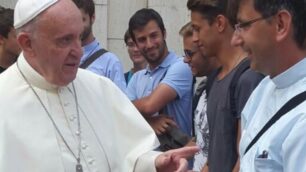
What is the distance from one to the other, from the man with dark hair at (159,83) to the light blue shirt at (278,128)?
2.12 m

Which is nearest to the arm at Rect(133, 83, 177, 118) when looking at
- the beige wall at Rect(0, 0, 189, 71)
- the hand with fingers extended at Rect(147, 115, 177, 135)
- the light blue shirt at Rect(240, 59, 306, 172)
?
the hand with fingers extended at Rect(147, 115, 177, 135)

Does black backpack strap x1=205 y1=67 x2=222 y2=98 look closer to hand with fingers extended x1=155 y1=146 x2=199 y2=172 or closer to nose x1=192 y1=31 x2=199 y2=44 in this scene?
nose x1=192 y1=31 x2=199 y2=44

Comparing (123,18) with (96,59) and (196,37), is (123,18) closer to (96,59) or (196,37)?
(96,59)

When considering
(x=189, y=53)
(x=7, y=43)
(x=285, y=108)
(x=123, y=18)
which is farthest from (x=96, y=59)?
(x=123, y=18)

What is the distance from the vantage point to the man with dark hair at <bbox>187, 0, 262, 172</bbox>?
420 cm

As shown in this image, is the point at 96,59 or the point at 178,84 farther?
the point at 96,59

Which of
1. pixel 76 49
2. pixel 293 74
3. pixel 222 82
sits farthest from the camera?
pixel 222 82

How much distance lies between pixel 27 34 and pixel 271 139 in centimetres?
144

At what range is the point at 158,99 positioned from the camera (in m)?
5.59

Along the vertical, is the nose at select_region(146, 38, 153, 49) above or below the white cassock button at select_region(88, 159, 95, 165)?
above

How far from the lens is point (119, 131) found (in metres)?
4.20

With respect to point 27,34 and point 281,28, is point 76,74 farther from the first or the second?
point 281,28

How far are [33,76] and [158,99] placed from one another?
175 cm

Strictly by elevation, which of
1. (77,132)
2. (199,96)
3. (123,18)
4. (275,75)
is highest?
(275,75)
